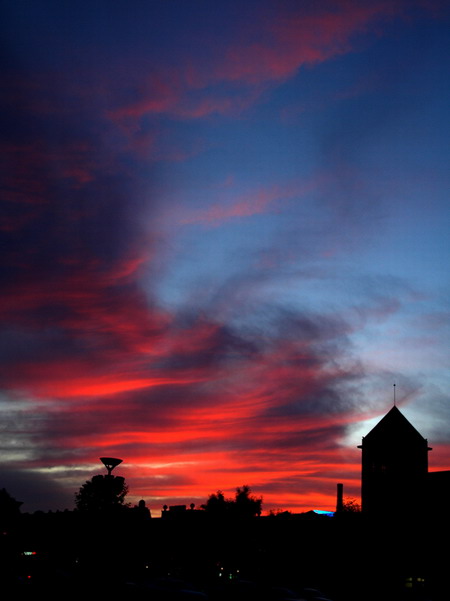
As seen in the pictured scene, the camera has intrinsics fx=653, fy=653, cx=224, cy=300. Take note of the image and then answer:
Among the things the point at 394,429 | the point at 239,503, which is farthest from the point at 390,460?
the point at 239,503

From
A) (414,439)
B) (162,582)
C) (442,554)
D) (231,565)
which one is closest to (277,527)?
(231,565)

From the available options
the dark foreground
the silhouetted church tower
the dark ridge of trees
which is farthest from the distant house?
the dark ridge of trees

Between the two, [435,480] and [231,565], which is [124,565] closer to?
[231,565]

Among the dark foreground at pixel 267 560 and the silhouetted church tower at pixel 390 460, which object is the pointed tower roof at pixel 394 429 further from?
the dark foreground at pixel 267 560

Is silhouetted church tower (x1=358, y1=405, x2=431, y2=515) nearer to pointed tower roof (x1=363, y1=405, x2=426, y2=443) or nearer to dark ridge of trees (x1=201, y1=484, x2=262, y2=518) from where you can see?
pointed tower roof (x1=363, y1=405, x2=426, y2=443)

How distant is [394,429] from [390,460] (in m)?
4.71

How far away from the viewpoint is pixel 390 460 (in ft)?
326

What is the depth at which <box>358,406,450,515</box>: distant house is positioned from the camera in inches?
3846

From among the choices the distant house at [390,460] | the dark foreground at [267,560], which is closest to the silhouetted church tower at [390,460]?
the distant house at [390,460]

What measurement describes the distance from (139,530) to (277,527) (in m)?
20.1

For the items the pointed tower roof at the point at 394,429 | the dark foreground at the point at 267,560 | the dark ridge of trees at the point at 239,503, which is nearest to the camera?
the dark foreground at the point at 267,560

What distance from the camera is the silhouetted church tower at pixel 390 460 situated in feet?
321

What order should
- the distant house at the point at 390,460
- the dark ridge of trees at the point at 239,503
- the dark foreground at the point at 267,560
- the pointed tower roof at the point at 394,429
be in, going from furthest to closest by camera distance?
1. the dark ridge of trees at the point at 239,503
2. the pointed tower roof at the point at 394,429
3. the distant house at the point at 390,460
4. the dark foreground at the point at 267,560

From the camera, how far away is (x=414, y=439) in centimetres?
9938
